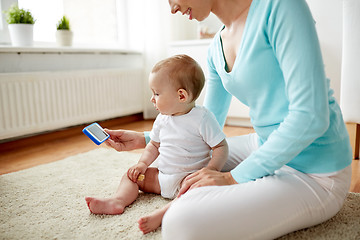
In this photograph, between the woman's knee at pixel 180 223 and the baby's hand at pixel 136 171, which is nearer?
the woman's knee at pixel 180 223

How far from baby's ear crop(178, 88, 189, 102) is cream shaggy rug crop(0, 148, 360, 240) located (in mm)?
340

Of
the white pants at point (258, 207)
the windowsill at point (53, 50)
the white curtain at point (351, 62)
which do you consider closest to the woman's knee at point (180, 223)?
the white pants at point (258, 207)

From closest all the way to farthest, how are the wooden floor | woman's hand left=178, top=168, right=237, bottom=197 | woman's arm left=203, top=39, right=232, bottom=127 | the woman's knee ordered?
the woman's knee → woman's hand left=178, top=168, right=237, bottom=197 → woman's arm left=203, top=39, right=232, bottom=127 → the wooden floor

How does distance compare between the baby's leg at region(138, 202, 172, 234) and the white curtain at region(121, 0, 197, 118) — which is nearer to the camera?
the baby's leg at region(138, 202, 172, 234)

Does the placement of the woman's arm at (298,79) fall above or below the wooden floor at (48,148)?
above

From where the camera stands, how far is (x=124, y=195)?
1.03 m

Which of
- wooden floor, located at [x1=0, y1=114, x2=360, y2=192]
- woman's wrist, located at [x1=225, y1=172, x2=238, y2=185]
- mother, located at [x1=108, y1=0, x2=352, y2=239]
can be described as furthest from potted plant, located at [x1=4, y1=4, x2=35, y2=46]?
woman's wrist, located at [x1=225, y1=172, x2=238, y2=185]

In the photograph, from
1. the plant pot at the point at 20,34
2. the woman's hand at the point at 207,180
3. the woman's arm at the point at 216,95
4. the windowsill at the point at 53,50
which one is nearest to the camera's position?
the woman's hand at the point at 207,180

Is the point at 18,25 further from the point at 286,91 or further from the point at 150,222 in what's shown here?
the point at 286,91

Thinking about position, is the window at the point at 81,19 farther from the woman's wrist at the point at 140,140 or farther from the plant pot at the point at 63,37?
the woman's wrist at the point at 140,140

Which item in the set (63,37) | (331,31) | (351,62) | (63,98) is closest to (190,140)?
(351,62)

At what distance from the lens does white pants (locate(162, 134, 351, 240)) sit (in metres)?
0.68

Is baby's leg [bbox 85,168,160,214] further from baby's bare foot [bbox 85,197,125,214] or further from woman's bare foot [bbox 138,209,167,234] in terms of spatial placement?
woman's bare foot [bbox 138,209,167,234]

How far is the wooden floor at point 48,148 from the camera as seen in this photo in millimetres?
1634
